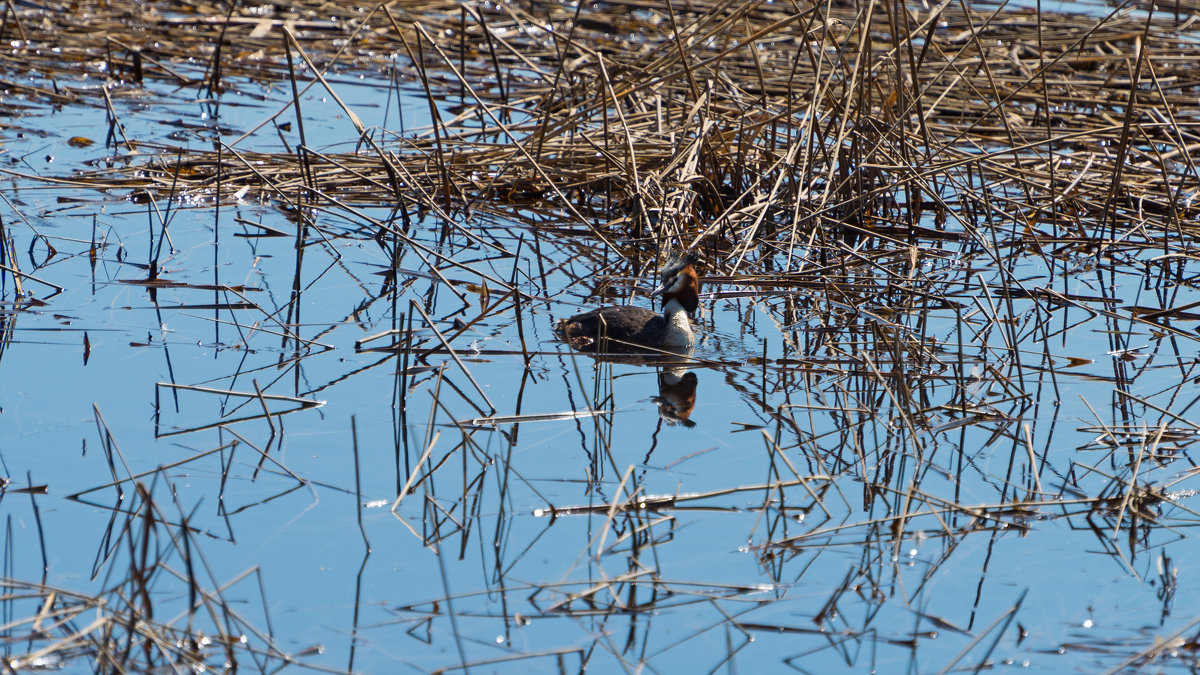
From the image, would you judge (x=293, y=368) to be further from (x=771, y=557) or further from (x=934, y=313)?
(x=934, y=313)

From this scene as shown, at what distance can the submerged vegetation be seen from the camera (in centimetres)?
356

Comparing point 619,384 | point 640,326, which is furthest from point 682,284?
point 619,384

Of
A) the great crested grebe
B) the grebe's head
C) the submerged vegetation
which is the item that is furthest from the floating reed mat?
the great crested grebe

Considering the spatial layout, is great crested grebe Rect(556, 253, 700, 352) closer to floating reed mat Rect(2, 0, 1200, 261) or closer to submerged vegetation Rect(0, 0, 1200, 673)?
submerged vegetation Rect(0, 0, 1200, 673)

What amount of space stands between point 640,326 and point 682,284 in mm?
343

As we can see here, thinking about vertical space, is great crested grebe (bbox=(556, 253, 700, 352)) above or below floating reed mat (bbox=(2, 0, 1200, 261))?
below

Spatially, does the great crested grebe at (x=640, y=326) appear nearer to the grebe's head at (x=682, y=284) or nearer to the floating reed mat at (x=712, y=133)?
the grebe's head at (x=682, y=284)

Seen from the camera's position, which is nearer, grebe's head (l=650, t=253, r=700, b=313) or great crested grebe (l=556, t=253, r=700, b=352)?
great crested grebe (l=556, t=253, r=700, b=352)

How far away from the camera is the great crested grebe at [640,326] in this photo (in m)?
6.08

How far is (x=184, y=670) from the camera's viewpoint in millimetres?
3133

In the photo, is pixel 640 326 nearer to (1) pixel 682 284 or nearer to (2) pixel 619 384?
(1) pixel 682 284

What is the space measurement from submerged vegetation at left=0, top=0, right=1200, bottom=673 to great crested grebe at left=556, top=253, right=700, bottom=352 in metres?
0.12

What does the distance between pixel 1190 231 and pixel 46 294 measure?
Result: 6.47m

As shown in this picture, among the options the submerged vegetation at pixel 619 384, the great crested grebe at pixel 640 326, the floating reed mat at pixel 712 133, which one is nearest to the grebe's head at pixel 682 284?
the great crested grebe at pixel 640 326
